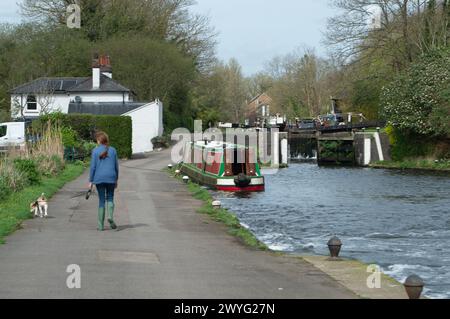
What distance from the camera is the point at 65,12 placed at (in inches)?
2827

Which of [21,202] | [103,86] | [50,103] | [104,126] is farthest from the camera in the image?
[103,86]

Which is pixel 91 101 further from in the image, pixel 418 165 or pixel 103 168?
pixel 103 168

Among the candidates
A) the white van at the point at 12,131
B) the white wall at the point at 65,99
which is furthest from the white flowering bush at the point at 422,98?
the white van at the point at 12,131

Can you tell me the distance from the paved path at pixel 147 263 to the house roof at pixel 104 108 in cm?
3799

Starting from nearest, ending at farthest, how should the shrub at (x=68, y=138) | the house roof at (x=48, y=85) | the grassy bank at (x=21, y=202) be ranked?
the grassy bank at (x=21, y=202) → the shrub at (x=68, y=138) → the house roof at (x=48, y=85)

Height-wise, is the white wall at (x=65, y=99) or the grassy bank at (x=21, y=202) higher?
the white wall at (x=65, y=99)

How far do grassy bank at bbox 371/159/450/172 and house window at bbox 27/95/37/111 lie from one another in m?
26.0

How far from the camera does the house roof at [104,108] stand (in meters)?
57.2

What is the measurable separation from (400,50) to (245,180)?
30.0 m

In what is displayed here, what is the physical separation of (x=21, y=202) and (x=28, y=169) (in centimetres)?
539

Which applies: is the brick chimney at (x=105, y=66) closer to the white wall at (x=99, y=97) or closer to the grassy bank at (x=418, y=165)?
the white wall at (x=99, y=97)

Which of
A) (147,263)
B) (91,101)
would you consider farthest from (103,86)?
(147,263)

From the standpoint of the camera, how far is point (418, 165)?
53.1 m

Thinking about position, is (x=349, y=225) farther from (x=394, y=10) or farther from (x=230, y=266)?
(x=394, y=10)
